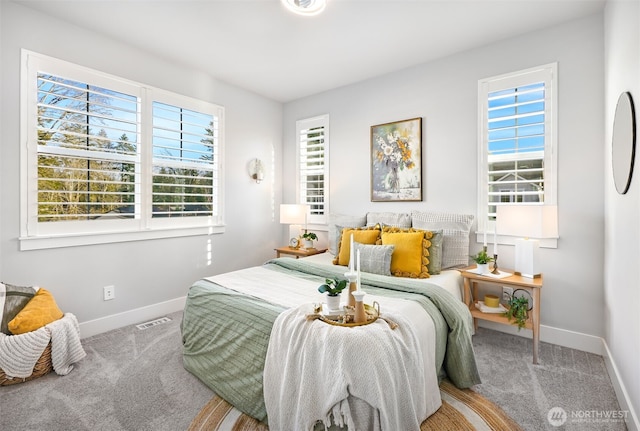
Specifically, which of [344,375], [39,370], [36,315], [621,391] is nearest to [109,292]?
[36,315]

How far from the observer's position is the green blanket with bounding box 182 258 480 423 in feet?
5.73

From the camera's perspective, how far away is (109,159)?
2934 mm

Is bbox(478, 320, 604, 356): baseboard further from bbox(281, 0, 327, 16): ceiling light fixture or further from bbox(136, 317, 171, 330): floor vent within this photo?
bbox(136, 317, 171, 330): floor vent

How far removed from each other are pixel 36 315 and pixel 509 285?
3.47 meters

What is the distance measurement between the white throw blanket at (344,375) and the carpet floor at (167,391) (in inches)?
25.2

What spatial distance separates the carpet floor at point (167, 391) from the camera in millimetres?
1739

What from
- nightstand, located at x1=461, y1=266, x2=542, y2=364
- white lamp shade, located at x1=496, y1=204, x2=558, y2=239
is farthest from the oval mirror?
nightstand, located at x1=461, y1=266, x2=542, y2=364

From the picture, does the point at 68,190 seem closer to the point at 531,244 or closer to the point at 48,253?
the point at 48,253

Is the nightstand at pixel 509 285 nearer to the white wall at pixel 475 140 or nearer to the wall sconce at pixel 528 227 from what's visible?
the wall sconce at pixel 528 227

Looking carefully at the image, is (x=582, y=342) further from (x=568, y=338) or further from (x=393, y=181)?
(x=393, y=181)

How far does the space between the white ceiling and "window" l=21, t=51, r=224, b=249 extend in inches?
19.5

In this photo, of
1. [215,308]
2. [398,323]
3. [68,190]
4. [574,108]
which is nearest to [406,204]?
[574,108]

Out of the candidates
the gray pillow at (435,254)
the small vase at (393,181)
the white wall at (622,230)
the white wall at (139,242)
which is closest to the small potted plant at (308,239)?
the white wall at (139,242)

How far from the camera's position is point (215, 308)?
6.84 feet
